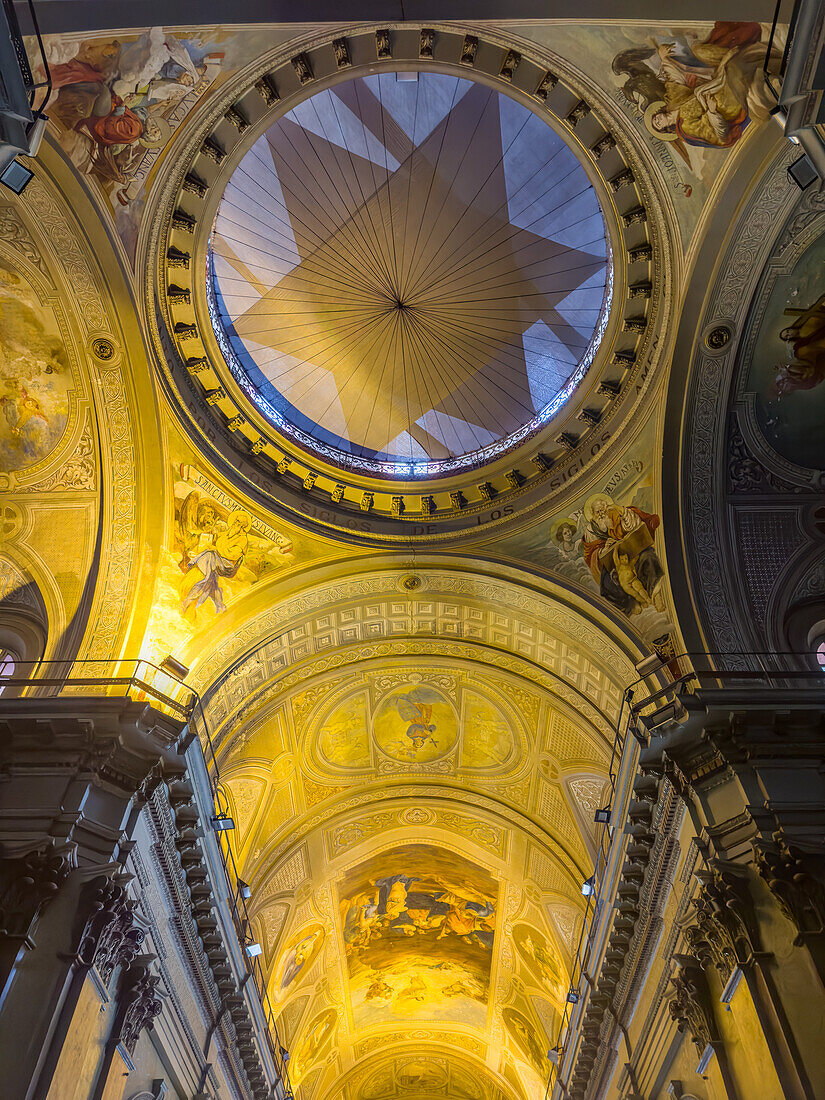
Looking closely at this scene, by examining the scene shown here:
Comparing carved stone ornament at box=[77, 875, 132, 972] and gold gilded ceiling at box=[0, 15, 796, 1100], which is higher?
gold gilded ceiling at box=[0, 15, 796, 1100]

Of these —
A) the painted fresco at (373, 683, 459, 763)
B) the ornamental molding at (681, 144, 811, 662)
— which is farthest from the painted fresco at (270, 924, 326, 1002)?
the ornamental molding at (681, 144, 811, 662)

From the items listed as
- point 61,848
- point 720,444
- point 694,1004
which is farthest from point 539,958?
point 61,848

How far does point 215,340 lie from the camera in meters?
13.7

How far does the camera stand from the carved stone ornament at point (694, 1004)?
9.81 metres

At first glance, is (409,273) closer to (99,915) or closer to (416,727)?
(416,727)

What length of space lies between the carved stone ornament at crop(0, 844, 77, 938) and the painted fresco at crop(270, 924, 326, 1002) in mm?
10961

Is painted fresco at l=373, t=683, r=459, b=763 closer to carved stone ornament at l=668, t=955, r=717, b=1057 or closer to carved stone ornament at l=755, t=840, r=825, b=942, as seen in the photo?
carved stone ornament at l=668, t=955, r=717, b=1057

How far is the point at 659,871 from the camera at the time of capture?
452 inches

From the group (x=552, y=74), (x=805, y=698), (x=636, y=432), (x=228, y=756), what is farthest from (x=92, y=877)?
(x=552, y=74)

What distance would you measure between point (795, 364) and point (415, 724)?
403 inches

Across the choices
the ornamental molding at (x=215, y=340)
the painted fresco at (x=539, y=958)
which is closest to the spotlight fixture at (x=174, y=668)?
the ornamental molding at (x=215, y=340)

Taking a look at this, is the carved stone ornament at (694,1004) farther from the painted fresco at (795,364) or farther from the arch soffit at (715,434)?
the painted fresco at (795,364)

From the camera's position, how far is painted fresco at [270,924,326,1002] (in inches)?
735

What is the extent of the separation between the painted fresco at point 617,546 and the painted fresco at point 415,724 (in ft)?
13.7
